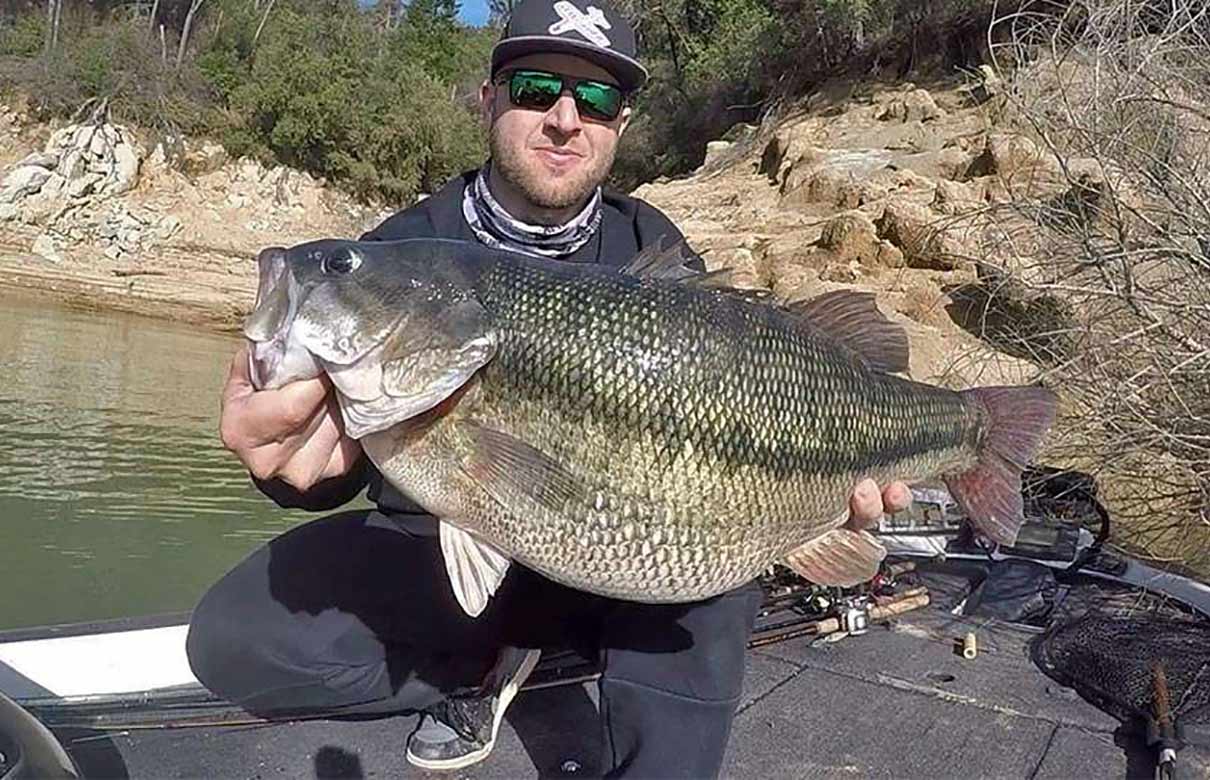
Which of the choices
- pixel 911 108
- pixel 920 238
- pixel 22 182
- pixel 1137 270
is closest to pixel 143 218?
pixel 22 182

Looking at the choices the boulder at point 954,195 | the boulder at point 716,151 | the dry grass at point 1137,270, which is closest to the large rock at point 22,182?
the boulder at point 716,151

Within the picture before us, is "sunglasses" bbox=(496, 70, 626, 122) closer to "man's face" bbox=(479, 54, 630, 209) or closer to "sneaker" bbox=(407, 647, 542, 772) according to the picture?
"man's face" bbox=(479, 54, 630, 209)

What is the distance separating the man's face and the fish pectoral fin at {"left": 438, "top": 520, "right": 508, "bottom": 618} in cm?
103

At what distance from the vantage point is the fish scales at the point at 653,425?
1.81 meters

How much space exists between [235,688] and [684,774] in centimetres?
110

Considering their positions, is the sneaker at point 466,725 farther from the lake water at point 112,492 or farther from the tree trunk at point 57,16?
the tree trunk at point 57,16

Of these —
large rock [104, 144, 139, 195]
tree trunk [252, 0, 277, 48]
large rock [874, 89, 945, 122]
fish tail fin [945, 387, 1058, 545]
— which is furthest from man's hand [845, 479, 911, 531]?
tree trunk [252, 0, 277, 48]

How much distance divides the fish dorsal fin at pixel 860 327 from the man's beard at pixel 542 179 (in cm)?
70

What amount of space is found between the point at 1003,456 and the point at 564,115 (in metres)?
1.23

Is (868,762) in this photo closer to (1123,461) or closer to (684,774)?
(684,774)

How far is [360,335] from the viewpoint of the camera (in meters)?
1.76

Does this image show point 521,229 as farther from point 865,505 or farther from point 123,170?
point 123,170

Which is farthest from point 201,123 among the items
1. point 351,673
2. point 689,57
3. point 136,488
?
point 351,673

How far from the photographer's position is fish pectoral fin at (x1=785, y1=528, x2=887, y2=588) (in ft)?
7.00
